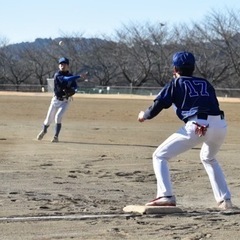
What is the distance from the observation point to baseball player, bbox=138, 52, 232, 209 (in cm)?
712

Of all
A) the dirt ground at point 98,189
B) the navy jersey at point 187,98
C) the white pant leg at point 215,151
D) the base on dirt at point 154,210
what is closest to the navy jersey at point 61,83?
the dirt ground at point 98,189

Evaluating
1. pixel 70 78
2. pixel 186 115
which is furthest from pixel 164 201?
pixel 70 78

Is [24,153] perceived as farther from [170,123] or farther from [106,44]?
[106,44]

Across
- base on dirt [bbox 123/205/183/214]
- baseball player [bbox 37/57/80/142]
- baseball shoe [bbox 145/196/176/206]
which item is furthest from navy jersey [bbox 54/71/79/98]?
base on dirt [bbox 123/205/183/214]

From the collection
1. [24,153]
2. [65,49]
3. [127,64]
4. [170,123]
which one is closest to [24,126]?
[170,123]

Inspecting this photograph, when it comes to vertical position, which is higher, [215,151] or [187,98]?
[187,98]

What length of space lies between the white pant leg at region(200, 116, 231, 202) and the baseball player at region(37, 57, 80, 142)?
24.8ft

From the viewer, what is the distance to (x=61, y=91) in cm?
1530

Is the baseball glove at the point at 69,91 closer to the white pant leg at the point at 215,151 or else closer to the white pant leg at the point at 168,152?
the white pant leg at the point at 215,151

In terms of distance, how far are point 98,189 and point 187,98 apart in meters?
2.11

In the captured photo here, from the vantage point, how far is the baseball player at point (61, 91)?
592 inches

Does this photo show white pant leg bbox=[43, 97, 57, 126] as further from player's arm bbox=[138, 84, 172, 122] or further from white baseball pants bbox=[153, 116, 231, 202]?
player's arm bbox=[138, 84, 172, 122]

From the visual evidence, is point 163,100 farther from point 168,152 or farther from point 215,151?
point 215,151

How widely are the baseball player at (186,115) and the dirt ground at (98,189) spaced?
0.43 metres
